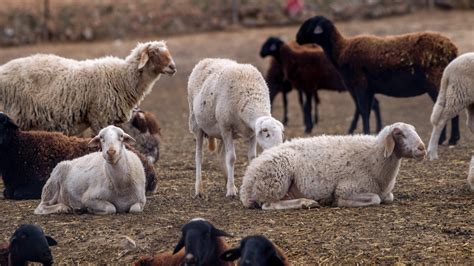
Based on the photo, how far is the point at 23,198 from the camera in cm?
1413

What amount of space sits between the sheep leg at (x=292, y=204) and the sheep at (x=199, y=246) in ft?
7.81

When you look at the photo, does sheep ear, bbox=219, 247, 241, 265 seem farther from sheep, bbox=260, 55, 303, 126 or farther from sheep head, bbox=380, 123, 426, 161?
sheep, bbox=260, 55, 303, 126

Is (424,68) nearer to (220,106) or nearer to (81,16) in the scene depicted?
(220,106)

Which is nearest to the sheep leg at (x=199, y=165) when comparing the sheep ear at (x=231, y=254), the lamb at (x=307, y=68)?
the sheep ear at (x=231, y=254)

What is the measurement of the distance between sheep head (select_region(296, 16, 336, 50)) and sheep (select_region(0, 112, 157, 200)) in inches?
264

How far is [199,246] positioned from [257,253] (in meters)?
0.58

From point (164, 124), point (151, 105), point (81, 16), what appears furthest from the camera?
point (81, 16)

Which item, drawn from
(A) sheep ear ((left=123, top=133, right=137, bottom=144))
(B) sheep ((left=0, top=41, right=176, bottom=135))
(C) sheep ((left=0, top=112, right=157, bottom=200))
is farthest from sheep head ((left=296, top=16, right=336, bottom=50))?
(A) sheep ear ((left=123, top=133, right=137, bottom=144))

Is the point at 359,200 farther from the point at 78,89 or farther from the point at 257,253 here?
the point at 78,89

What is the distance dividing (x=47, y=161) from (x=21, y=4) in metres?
27.0

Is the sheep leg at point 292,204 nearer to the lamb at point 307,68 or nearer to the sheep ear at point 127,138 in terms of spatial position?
the sheep ear at point 127,138

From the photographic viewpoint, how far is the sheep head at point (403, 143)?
1248cm

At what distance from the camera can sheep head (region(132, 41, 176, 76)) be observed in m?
16.3

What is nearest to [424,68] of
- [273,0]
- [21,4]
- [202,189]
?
[202,189]
